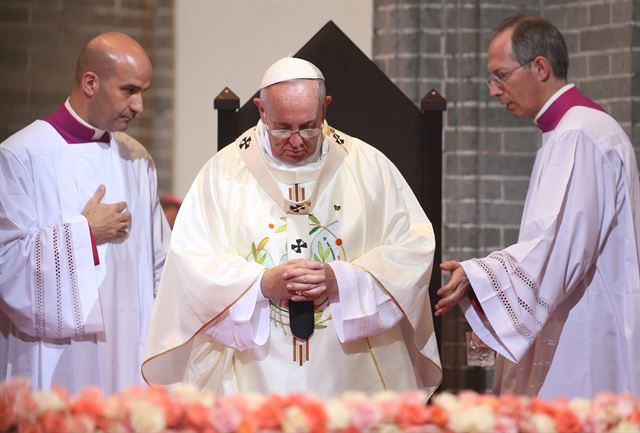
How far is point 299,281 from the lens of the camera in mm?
3873

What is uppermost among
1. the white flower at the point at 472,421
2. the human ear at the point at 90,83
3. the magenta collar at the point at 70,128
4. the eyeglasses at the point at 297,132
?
the human ear at the point at 90,83

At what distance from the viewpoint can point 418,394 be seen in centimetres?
238

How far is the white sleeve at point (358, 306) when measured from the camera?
398 centimetres

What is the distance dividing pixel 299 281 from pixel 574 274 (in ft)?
4.07

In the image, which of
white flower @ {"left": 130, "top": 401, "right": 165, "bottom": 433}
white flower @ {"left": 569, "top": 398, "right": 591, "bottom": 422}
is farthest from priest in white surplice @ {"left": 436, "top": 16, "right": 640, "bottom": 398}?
white flower @ {"left": 130, "top": 401, "right": 165, "bottom": 433}

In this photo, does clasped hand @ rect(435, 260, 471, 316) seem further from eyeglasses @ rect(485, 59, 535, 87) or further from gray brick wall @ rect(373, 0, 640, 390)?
gray brick wall @ rect(373, 0, 640, 390)

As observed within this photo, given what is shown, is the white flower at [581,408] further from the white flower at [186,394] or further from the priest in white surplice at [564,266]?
the priest in white surplice at [564,266]

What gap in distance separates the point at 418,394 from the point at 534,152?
4844 mm

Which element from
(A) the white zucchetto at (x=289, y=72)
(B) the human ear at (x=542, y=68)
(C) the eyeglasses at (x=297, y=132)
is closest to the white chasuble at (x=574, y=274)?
(B) the human ear at (x=542, y=68)

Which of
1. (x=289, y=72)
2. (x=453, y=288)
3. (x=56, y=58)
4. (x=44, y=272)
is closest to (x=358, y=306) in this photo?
(x=453, y=288)

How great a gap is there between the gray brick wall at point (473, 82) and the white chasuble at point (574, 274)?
2219 millimetres

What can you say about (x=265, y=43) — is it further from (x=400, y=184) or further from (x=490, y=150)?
(x=400, y=184)

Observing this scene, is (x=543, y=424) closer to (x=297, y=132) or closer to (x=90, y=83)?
(x=297, y=132)

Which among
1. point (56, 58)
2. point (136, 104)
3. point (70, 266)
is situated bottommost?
point (70, 266)
